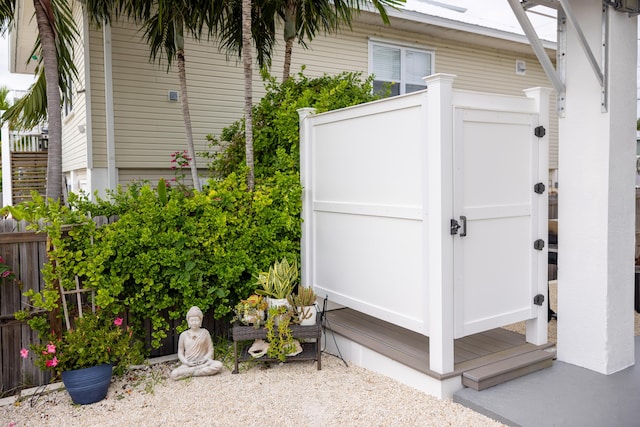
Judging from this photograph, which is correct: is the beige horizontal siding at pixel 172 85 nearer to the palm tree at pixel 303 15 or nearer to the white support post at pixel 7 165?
the palm tree at pixel 303 15

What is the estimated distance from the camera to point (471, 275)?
336 centimetres

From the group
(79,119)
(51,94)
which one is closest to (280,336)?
(51,94)

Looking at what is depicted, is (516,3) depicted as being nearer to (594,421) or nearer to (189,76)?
(594,421)

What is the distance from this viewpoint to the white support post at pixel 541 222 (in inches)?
143

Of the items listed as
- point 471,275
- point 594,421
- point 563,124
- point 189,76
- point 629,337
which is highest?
point 189,76

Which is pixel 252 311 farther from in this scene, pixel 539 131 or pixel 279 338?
pixel 539 131

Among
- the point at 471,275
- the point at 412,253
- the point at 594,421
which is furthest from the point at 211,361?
the point at 594,421

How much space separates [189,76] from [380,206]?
5.07m

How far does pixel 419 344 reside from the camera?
12.5 ft

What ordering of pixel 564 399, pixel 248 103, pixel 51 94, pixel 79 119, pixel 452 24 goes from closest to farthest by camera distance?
pixel 564 399
pixel 248 103
pixel 51 94
pixel 79 119
pixel 452 24

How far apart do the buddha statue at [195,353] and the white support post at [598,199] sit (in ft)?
8.50

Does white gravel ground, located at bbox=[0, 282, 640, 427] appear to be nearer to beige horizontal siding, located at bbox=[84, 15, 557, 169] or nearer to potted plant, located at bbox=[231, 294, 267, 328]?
potted plant, located at bbox=[231, 294, 267, 328]

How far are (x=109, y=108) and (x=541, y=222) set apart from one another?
19.0 ft

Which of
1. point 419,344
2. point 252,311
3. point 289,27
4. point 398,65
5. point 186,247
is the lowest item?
point 419,344
